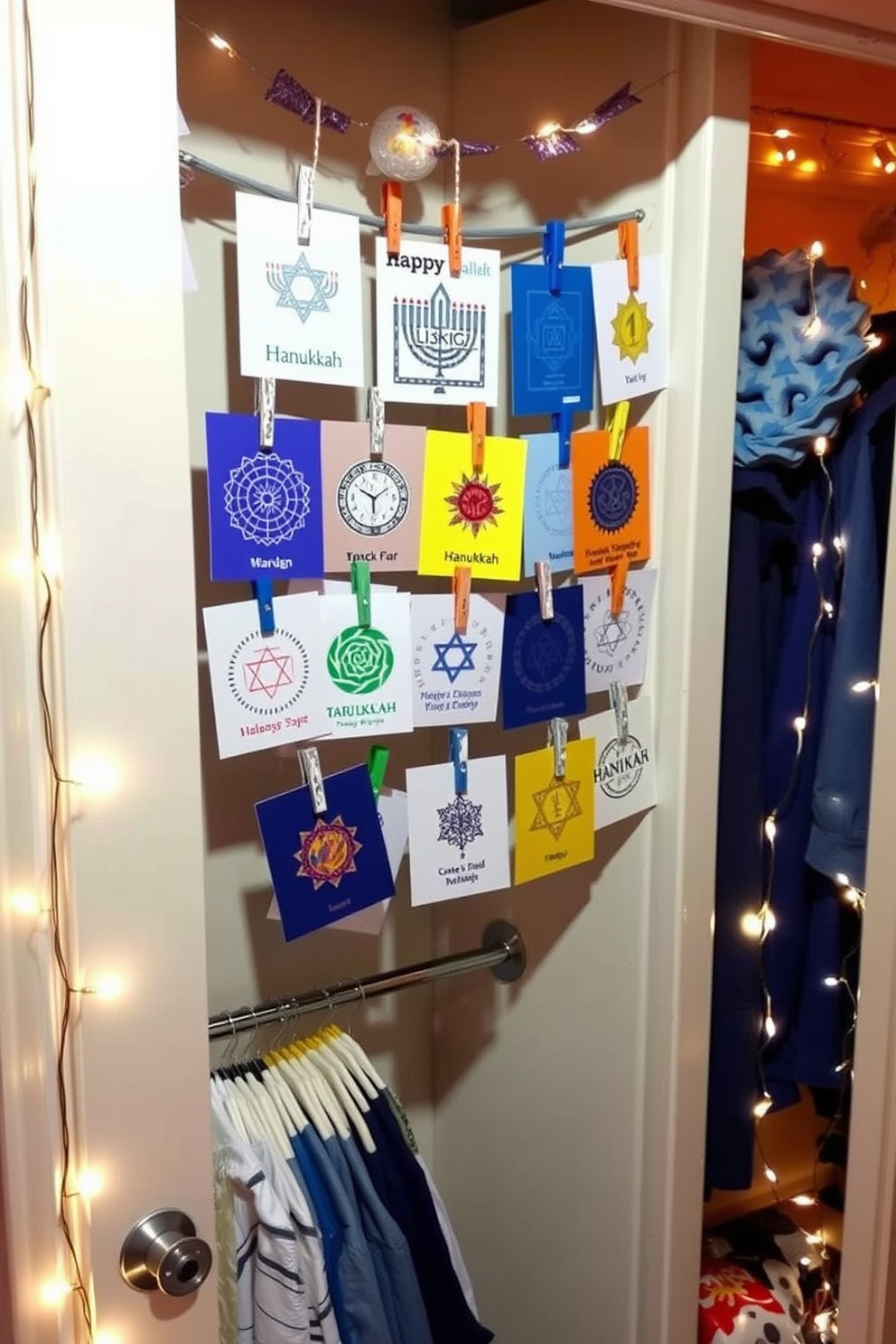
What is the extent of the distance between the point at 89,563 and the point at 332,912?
0.48 m

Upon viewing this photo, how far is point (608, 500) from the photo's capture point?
1244mm

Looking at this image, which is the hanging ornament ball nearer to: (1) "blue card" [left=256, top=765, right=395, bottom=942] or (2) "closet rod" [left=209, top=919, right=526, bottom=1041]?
(1) "blue card" [left=256, top=765, right=395, bottom=942]

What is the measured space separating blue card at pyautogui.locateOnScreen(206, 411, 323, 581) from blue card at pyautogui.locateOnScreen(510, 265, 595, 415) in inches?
9.4

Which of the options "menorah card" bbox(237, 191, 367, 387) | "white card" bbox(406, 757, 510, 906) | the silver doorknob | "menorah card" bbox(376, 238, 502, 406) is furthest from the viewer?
"white card" bbox(406, 757, 510, 906)

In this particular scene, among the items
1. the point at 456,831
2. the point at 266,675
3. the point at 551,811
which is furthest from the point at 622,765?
the point at 266,675

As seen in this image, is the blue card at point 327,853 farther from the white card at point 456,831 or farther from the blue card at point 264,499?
the blue card at point 264,499

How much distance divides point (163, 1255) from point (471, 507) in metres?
0.70

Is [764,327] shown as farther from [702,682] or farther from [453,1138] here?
[453,1138]

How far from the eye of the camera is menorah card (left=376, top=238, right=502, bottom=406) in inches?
44.0

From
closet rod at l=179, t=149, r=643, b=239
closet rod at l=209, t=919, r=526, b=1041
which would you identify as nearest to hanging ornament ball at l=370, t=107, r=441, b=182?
closet rod at l=179, t=149, r=643, b=239

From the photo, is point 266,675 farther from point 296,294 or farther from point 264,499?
point 296,294

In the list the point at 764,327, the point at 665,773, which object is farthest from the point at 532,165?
the point at 665,773

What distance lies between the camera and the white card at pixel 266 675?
105cm

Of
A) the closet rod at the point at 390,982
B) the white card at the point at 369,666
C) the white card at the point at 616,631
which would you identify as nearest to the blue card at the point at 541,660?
the white card at the point at 616,631
